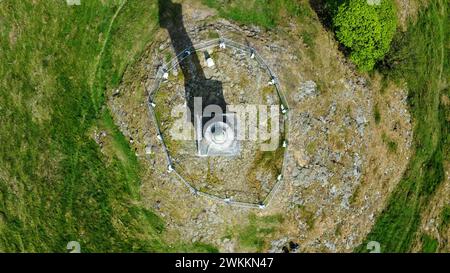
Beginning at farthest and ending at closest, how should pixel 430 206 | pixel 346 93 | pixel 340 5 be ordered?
pixel 430 206, pixel 346 93, pixel 340 5

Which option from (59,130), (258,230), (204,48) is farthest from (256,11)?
(59,130)

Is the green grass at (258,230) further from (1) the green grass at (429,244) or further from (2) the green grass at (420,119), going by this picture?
(1) the green grass at (429,244)

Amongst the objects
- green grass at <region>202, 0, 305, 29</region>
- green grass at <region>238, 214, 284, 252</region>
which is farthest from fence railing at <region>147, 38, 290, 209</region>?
green grass at <region>202, 0, 305, 29</region>

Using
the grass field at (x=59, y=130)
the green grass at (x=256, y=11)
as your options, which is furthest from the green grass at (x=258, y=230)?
the green grass at (x=256, y=11)

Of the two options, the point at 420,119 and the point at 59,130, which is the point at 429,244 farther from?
the point at 59,130

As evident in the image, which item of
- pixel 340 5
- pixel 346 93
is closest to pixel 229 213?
pixel 346 93

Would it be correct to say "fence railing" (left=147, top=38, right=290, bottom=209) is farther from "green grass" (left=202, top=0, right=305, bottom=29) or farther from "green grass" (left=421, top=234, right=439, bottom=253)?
"green grass" (left=421, top=234, right=439, bottom=253)

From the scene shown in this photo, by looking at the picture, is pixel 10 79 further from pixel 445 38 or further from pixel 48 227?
pixel 445 38
